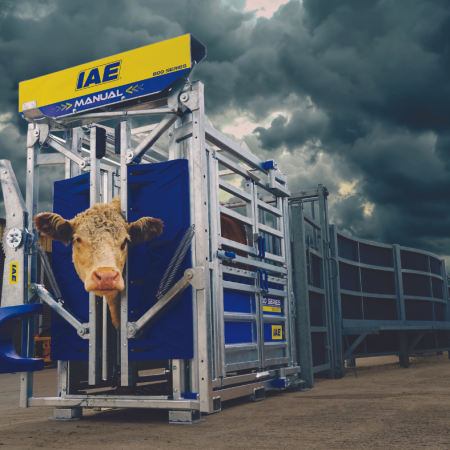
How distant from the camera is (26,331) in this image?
5.58 meters

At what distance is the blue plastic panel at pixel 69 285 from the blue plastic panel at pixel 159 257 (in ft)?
2.22

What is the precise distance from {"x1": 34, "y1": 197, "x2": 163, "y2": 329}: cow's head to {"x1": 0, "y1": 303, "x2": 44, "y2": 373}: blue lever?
640mm

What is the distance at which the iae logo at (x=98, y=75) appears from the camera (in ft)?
19.5

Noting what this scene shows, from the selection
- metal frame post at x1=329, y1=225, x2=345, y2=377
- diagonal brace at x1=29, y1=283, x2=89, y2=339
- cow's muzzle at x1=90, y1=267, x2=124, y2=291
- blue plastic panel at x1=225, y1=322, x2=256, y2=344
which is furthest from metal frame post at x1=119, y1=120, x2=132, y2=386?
metal frame post at x1=329, y1=225, x2=345, y2=377

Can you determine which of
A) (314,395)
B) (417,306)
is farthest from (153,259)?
(417,306)

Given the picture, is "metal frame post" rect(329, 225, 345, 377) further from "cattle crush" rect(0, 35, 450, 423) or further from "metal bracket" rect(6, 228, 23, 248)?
"metal bracket" rect(6, 228, 23, 248)

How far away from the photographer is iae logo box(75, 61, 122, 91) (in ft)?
19.5

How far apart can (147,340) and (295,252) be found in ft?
12.8

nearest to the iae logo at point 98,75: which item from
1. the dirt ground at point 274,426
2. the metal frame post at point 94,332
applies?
the metal frame post at point 94,332

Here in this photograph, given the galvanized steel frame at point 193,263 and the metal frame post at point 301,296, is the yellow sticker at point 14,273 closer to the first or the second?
the galvanized steel frame at point 193,263

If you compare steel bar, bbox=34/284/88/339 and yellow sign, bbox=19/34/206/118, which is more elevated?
yellow sign, bbox=19/34/206/118

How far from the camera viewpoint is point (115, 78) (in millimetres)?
5926

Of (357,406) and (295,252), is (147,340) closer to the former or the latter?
(357,406)

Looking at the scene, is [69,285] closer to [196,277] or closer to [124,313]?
[124,313]
